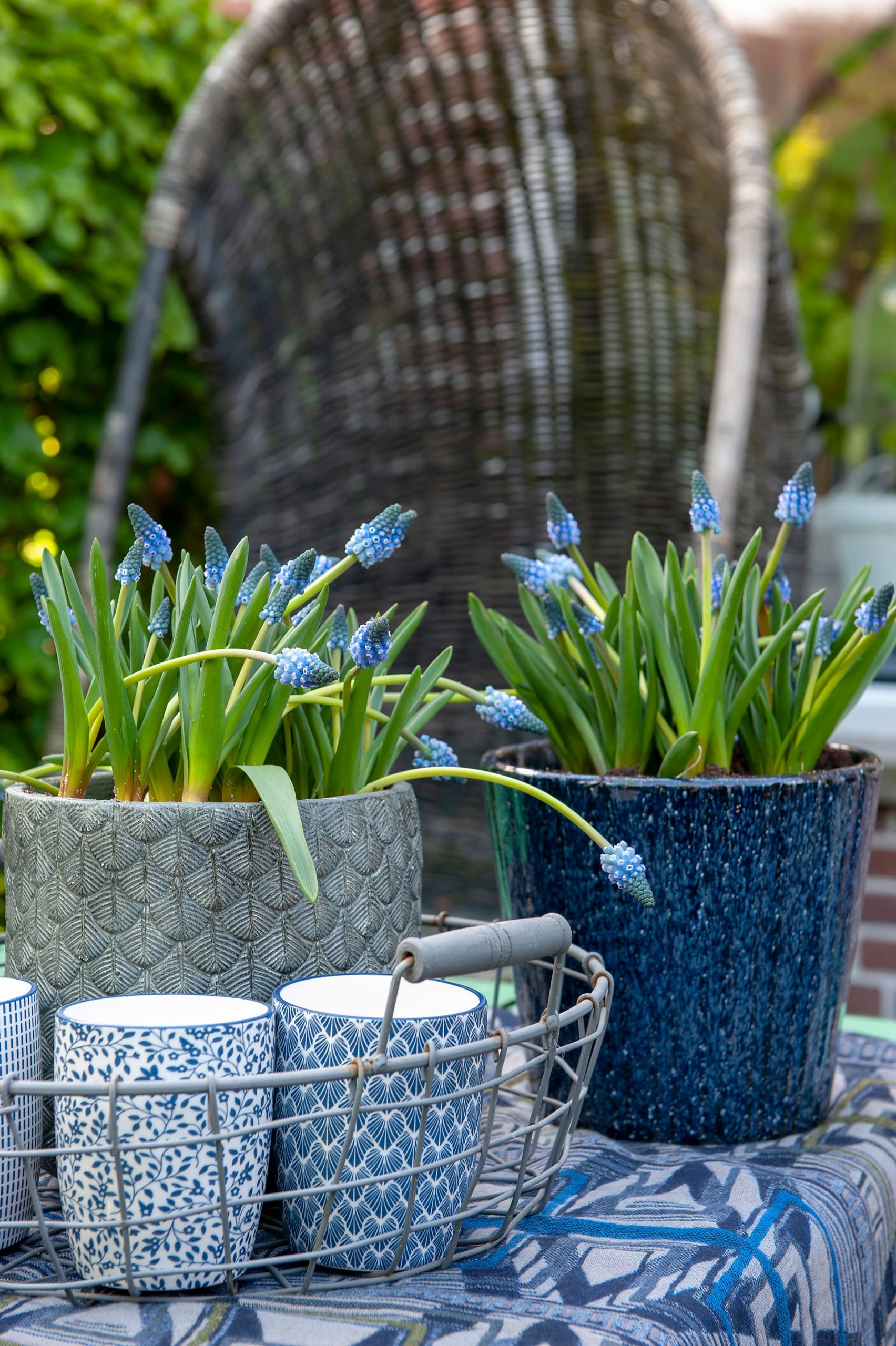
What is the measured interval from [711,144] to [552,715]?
4.01 feet

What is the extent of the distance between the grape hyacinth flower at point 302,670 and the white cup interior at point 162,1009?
9 cm

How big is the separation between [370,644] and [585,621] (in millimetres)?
135

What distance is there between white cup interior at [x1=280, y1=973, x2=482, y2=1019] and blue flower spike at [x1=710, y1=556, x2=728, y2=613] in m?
0.20

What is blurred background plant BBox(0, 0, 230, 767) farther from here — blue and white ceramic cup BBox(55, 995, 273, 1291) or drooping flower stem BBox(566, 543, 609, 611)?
blue and white ceramic cup BBox(55, 995, 273, 1291)

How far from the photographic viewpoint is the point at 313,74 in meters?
1.70

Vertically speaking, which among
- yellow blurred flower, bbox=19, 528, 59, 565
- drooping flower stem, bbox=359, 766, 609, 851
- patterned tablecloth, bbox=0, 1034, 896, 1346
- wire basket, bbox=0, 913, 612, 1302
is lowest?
patterned tablecloth, bbox=0, 1034, 896, 1346

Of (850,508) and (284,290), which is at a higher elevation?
(284,290)

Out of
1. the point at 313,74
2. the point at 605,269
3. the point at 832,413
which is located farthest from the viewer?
the point at 832,413

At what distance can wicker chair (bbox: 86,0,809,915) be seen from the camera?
166 centimetres

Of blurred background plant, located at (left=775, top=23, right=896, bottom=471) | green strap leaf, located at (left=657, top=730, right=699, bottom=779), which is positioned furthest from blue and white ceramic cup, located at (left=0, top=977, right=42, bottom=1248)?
blurred background plant, located at (left=775, top=23, right=896, bottom=471)

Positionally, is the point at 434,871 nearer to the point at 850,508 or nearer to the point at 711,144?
the point at 711,144

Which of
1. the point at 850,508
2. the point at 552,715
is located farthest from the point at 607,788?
the point at 850,508

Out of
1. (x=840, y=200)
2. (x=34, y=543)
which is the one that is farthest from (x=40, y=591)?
(x=840, y=200)

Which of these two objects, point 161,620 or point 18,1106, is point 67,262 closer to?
point 161,620
